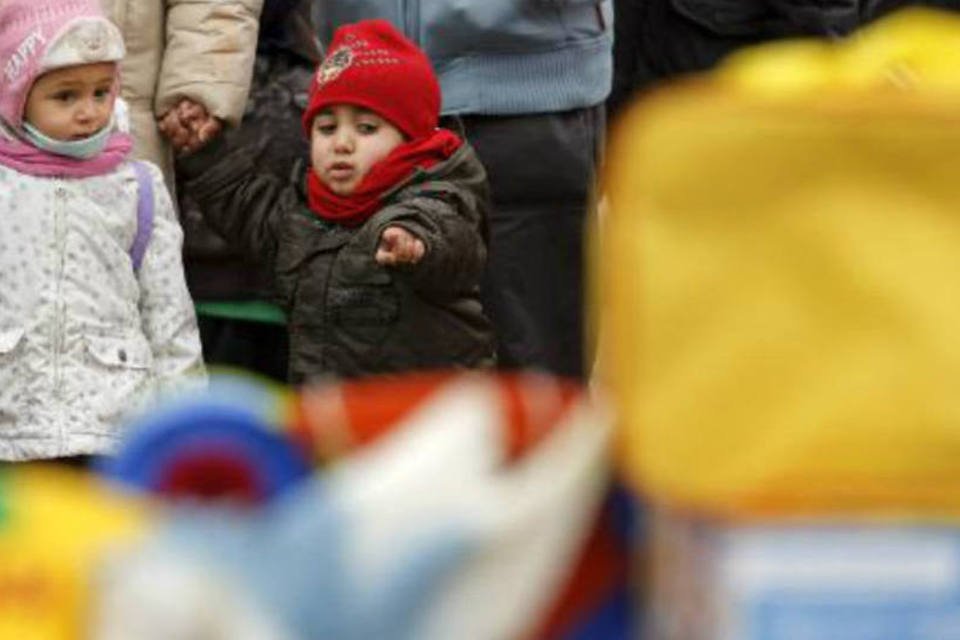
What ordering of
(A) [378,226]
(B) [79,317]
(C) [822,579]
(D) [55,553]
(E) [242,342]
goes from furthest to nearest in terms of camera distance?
(E) [242,342], (A) [378,226], (B) [79,317], (D) [55,553], (C) [822,579]

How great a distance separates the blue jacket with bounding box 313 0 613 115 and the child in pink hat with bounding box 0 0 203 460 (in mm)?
700

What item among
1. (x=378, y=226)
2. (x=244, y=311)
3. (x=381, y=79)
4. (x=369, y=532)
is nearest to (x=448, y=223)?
(x=378, y=226)

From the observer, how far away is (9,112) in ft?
17.7

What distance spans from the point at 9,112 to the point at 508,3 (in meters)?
1.04

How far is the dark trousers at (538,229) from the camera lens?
19.6ft

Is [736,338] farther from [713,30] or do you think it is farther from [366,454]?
[713,30]

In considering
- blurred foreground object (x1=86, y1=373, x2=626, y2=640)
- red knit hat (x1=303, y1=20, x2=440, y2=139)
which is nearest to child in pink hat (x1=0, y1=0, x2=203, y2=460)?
red knit hat (x1=303, y1=20, x2=440, y2=139)

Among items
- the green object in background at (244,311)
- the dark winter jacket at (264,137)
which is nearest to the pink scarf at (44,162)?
the dark winter jacket at (264,137)

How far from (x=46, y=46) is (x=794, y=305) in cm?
385

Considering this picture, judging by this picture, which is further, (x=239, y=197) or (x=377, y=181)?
(x=239, y=197)

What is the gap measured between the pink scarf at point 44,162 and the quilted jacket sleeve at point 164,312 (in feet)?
0.39

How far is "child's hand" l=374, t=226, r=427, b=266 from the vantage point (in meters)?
5.44

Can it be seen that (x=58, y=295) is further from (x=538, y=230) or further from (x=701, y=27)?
(x=701, y=27)

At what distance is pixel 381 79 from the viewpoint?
5.63 m
